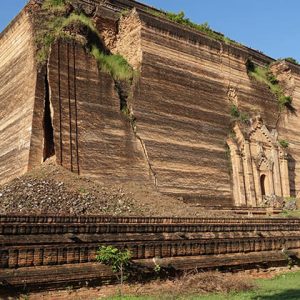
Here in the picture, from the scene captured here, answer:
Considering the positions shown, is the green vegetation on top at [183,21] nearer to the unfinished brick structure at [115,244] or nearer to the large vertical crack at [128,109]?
the large vertical crack at [128,109]

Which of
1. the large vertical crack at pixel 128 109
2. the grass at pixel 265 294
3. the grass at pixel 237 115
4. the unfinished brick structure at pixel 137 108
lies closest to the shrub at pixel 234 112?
the grass at pixel 237 115

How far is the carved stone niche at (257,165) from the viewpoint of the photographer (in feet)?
88.4

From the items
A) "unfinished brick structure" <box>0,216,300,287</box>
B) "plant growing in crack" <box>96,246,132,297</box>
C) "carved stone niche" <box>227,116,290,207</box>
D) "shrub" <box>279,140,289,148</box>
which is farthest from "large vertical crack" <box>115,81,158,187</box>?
"plant growing in crack" <box>96,246,132,297</box>

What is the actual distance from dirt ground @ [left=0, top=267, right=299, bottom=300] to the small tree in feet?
0.83

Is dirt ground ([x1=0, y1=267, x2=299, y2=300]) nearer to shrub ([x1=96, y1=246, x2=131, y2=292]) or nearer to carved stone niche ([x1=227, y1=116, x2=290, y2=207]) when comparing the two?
shrub ([x1=96, y1=246, x2=131, y2=292])

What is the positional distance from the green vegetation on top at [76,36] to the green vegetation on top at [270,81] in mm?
10926

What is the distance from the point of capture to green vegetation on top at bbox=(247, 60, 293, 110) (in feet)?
107

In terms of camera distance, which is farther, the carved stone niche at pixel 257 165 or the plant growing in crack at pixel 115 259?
the carved stone niche at pixel 257 165

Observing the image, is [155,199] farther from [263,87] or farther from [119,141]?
[263,87]

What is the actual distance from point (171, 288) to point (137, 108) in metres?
16.1

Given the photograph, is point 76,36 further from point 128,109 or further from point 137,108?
point 137,108

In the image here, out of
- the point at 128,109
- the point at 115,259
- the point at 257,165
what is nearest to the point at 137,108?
the point at 128,109

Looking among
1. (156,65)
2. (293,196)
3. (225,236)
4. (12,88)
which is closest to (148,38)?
(156,65)

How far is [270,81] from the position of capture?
1339 inches
